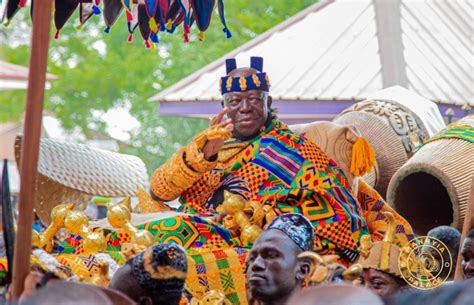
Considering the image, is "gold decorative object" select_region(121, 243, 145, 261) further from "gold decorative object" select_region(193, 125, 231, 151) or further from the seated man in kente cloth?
"gold decorative object" select_region(193, 125, 231, 151)

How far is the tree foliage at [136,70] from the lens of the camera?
67.2ft

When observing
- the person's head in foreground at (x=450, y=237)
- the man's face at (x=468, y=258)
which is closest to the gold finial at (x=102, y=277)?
the man's face at (x=468, y=258)

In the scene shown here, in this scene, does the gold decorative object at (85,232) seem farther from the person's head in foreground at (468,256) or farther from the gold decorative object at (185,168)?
the person's head in foreground at (468,256)

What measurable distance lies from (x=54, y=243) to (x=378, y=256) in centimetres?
181

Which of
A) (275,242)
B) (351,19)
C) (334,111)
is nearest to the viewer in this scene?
(275,242)

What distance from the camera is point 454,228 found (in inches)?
286

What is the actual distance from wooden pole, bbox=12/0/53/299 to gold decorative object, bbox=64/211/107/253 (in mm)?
1969

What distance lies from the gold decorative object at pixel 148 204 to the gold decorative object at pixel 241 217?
1.88 feet

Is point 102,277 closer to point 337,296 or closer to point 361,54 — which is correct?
point 337,296

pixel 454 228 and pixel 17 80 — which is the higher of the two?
pixel 17 80

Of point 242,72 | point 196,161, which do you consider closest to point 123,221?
point 196,161

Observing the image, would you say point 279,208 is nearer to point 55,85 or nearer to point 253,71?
point 253,71

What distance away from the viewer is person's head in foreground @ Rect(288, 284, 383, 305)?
3.44 metres

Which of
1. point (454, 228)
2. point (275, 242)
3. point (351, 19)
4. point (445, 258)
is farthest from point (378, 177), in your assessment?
point (351, 19)
